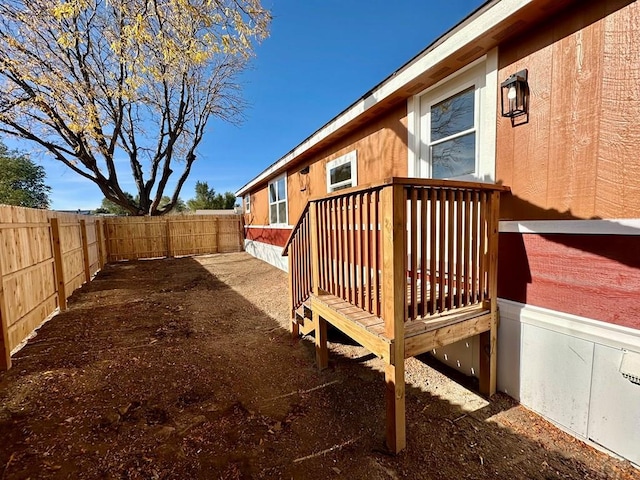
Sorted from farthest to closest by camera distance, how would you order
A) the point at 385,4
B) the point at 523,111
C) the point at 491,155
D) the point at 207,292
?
the point at 207,292, the point at 385,4, the point at 491,155, the point at 523,111

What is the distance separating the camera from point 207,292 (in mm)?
7000

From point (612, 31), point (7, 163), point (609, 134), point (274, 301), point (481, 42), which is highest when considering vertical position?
point (7, 163)

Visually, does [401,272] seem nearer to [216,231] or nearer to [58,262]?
[58,262]

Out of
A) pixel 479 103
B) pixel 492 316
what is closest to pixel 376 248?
pixel 492 316

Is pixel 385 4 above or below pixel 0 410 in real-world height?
above

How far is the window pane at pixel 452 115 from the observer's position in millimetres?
3150

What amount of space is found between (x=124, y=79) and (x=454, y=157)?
1110 cm

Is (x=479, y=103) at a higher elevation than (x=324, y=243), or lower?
higher

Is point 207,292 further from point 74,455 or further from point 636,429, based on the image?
point 636,429

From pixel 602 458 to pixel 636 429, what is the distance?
0.32 meters

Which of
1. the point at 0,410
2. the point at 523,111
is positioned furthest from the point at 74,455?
the point at 523,111

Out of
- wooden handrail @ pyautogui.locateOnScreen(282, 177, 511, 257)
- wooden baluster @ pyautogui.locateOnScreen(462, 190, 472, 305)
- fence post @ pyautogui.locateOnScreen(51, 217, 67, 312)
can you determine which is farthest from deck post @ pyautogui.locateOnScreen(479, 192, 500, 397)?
fence post @ pyautogui.locateOnScreen(51, 217, 67, 312)

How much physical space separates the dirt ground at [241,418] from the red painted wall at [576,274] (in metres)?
1.03

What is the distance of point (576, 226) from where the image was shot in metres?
2.16
